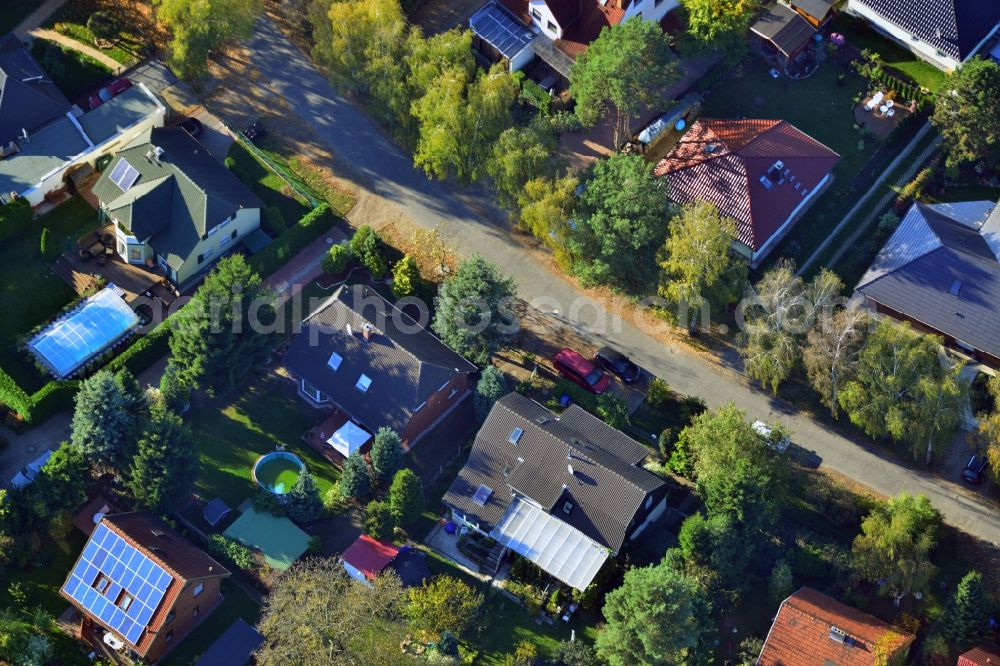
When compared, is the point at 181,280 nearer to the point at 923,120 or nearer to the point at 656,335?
the point at 656,335

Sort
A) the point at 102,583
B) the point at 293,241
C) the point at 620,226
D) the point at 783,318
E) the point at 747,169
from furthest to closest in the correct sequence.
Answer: the point at 293,241, the point at 747,169, the point at 620,226, the point at 783,318, the point at 102,583

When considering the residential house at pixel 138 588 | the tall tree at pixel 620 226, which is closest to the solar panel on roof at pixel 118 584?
the residential house at pixel 138 588

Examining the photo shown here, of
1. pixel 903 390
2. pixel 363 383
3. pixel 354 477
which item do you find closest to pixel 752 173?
pixel 903 390

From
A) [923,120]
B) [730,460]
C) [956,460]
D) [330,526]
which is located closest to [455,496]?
[330,526]

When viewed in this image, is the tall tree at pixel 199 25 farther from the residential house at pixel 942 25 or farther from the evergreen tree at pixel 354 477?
the residential house at pixel 942 25

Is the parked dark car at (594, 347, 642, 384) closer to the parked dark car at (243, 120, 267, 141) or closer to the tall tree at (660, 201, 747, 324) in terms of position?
the tall tree at (660, 201, 747, 324)

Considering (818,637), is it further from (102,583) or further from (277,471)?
(102,583)

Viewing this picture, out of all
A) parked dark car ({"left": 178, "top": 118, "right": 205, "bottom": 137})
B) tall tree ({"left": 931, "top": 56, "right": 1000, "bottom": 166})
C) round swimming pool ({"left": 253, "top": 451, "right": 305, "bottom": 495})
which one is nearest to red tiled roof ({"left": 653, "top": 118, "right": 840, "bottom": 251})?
tall tree ({"left": 931, "top": 56, "right": 1000, "bottom": 166})
